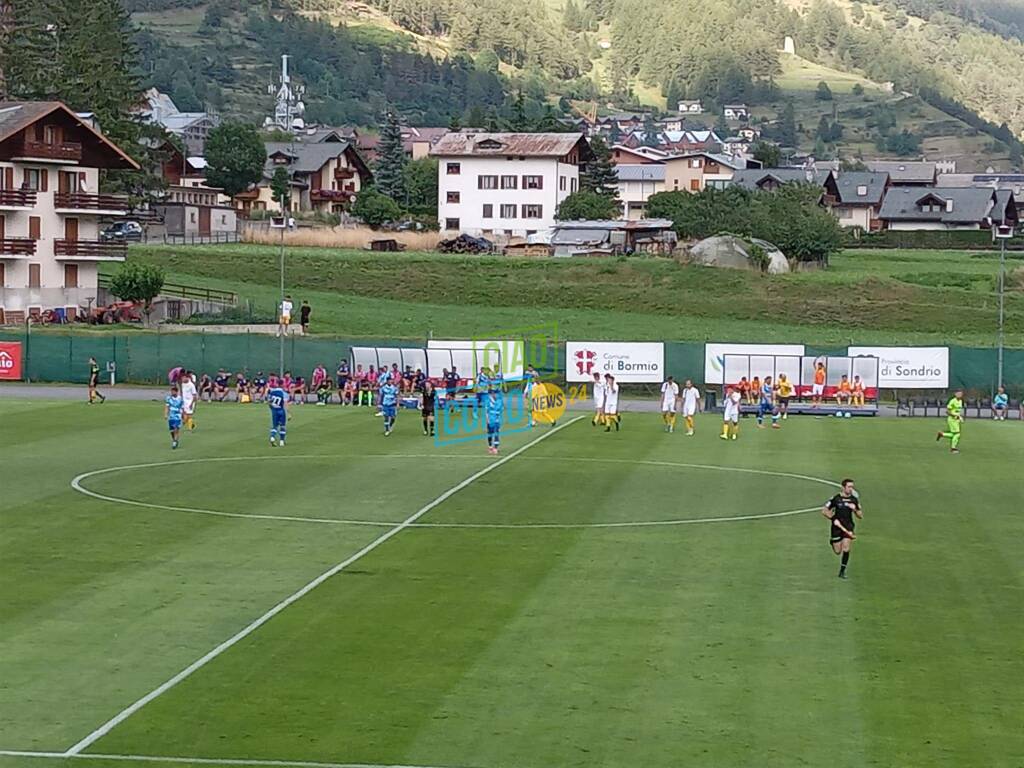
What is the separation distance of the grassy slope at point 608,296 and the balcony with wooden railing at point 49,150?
1299cm

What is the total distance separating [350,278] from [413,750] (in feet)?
298

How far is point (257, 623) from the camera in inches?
930

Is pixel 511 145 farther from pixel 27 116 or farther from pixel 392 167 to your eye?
pixel 27 116

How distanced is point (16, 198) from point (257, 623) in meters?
66.8

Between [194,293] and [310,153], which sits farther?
[310,153]

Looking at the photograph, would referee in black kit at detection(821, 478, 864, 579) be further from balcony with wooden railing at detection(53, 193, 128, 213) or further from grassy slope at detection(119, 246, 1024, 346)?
balcony with wooden railing at detection(53, 193, 128, 213)

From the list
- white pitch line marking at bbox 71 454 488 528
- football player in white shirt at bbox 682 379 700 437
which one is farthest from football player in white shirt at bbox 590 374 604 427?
white pitch line marking at bbox 71 454 488 528

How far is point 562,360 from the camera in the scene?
74125 mm

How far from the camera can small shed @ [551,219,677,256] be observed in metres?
127

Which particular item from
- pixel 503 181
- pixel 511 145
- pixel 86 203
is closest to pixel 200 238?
pixel 503 181

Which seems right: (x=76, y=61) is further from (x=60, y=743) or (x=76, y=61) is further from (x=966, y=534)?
(x=60, y=743)

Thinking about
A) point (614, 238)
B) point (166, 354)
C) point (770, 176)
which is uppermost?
point (770, 176)

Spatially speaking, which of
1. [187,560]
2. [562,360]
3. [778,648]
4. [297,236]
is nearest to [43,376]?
[562,360]

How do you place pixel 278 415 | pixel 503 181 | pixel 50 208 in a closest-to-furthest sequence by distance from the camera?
pixel 278 415 → pixel 50 208 → pixel 503 181
